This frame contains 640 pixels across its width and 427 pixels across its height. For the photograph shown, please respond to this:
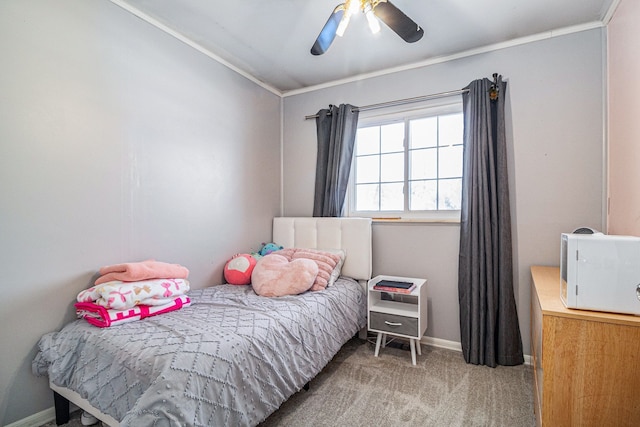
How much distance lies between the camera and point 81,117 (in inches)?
70.1

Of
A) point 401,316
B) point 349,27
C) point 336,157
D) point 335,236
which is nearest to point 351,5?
point 349,27

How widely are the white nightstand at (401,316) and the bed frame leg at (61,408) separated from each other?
75.1 inches

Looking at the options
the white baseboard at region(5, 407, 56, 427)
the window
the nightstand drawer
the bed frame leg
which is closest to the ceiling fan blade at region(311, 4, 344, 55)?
the window

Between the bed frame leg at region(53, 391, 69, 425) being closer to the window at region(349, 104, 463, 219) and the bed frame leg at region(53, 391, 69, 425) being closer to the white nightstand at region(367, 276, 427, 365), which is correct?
the white nightstand at region(367, 276, 427, 365)

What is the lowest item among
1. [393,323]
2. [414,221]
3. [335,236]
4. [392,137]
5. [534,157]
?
[393,323]

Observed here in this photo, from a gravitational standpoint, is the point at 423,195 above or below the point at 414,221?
above

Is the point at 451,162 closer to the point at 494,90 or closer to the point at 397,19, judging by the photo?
the point at 494,90

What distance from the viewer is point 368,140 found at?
3064 mm

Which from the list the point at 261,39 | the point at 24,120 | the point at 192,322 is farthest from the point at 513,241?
the point at 24,120

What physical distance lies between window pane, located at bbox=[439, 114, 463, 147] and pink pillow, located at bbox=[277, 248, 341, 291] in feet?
4.52

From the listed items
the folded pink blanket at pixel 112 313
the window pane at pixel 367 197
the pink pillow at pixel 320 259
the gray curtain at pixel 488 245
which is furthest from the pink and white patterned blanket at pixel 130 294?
the gray curtain at pixel 488 245

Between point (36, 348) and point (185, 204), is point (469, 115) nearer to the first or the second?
point (185, 204)

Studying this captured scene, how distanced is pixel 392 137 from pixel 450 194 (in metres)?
0.76

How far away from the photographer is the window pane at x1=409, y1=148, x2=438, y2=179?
2734 millimetres
